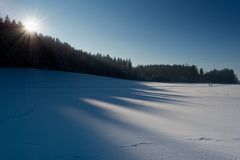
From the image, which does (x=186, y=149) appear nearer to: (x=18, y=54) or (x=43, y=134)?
(x=43, y=134)

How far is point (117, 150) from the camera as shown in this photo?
3.82 meters

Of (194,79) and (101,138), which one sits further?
(194,79)

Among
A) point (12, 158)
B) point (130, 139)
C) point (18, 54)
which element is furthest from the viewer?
point (18, 54)

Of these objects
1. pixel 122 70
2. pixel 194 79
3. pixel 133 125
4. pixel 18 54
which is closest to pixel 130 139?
pixel 133 125

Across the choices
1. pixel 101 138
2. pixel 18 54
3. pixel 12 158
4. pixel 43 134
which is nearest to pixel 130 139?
pixel 101 138

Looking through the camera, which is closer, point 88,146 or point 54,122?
point 88,146

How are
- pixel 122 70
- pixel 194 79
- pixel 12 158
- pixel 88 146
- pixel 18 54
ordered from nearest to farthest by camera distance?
pixel 12 158, pixel 88 146, pixel 18 54, pixel 122 70, pixel 194 79

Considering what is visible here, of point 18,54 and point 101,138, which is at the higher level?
point 18,54

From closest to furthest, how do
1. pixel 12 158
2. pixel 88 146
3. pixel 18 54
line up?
1. pixel 12 158
2. pixel 88 146
3. pixel 18 54

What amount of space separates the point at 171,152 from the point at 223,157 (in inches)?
31.0

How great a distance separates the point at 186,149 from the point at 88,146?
1706 millimetres

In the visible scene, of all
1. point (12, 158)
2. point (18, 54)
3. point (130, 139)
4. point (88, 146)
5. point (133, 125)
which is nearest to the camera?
point (12, 158)

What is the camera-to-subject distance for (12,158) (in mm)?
3418

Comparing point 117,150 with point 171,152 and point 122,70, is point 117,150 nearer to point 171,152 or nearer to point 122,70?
point 171,152
